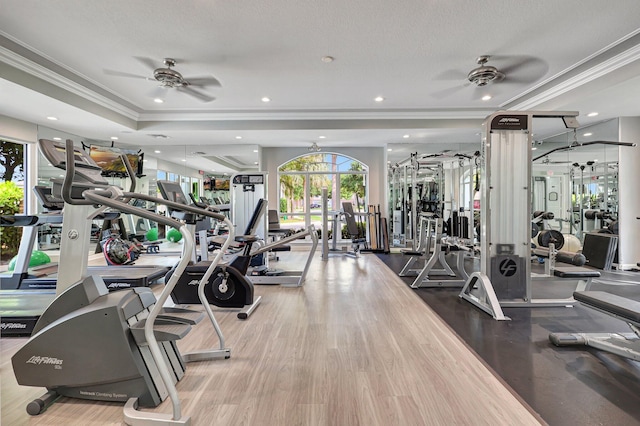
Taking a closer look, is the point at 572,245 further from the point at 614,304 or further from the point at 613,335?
the point at 614,304

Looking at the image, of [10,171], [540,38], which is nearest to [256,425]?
[540,38]

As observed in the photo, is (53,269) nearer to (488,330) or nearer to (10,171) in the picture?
(10,171)

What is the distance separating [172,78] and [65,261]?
3041 millimetres

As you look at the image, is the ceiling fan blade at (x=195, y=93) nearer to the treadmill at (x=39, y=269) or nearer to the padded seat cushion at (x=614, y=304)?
the treadmill at (x=39, y=269)

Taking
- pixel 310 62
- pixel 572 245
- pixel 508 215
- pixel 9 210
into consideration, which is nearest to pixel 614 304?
pixel 508 215

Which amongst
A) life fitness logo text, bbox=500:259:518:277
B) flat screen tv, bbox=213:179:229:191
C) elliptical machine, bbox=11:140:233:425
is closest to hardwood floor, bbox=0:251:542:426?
elliptical machine, bbox=11:140:233:425

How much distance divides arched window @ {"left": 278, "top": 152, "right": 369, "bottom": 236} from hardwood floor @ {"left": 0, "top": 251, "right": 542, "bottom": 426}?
5.44m

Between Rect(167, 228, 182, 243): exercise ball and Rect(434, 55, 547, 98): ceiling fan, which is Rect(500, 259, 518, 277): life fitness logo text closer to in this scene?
Rect(434, 55, 547, 98): ceiling fan

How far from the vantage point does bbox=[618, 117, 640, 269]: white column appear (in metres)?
5.38

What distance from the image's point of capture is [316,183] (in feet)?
28.0

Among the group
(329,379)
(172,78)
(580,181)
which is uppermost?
(172,78)

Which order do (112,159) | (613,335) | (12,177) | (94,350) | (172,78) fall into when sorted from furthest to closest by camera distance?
(112,159), (12,177), (172,78), (613,335), (94,350)

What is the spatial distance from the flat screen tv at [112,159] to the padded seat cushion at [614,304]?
26.8 ft

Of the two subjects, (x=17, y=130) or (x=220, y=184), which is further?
(x=220, y=184)
